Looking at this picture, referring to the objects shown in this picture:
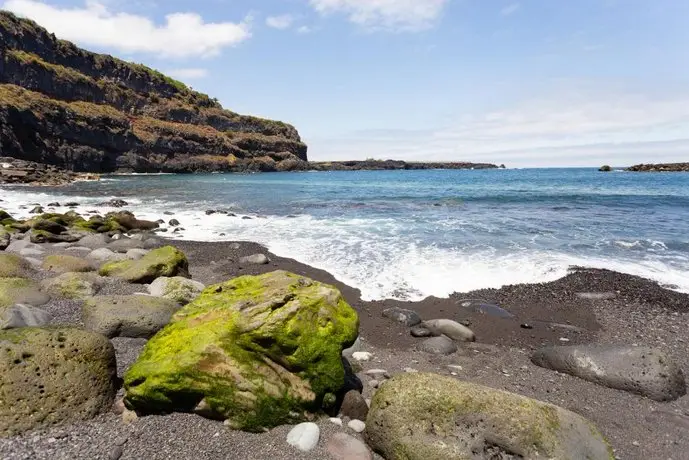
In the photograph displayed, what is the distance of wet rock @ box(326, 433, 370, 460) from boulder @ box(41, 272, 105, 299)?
5.74 metres

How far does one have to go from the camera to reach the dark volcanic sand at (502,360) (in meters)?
3.92

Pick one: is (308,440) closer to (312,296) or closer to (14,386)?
(312,296)

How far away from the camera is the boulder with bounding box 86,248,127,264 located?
11.6 meters

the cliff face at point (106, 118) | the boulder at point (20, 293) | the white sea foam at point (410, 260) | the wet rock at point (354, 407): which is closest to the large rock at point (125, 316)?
the boulder at point (20, 293)

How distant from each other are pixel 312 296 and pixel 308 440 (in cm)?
158

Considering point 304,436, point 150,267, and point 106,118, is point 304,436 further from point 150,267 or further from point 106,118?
point 106,118

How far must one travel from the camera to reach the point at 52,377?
4117 millimetres

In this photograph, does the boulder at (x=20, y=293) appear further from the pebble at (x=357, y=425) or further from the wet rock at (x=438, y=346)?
the wet rock at (x=438, y=346)

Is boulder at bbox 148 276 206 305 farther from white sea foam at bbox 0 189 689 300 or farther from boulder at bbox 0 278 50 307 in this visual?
white sea foam at bbox 0 189 689 300

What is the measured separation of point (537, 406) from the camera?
13.5 ft

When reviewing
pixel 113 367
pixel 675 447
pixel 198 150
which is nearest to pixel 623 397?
pixel 675 447

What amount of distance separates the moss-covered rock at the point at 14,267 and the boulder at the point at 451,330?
8454 millimetres

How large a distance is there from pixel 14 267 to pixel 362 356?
7721mm

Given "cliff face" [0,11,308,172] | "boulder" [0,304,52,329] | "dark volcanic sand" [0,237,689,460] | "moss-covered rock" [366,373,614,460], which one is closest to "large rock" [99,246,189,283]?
"dark volcanic sand" [0,237,689,460]
